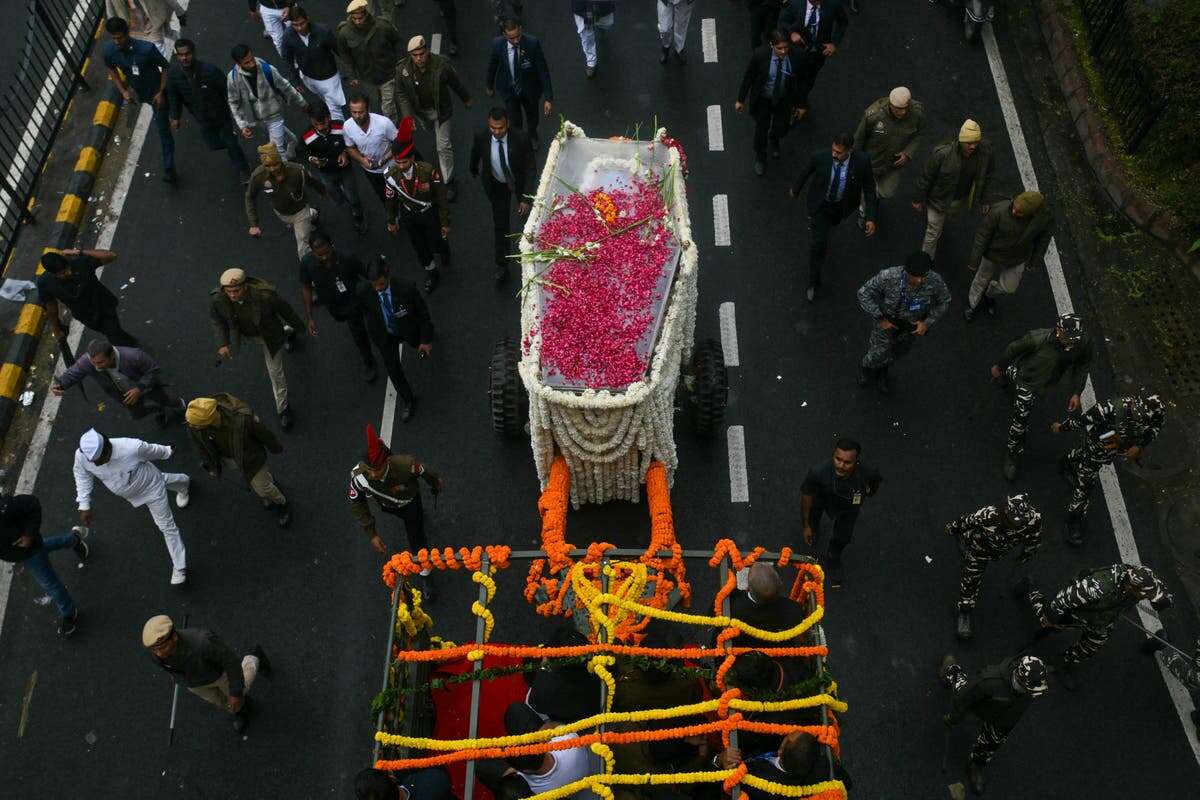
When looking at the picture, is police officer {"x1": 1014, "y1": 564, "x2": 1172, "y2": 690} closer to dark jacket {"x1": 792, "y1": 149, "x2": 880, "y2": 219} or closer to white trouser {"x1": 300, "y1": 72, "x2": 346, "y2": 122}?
dark jacket {"x1": 792, "y1": 149, "x2": 880, "y2": 219}

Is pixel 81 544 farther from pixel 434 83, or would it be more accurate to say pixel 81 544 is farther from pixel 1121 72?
pixel 1121 72

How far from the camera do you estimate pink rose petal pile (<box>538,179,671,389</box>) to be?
8.59 m

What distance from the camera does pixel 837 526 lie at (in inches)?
354

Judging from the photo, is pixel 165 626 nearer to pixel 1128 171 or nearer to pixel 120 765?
pixel 120 765

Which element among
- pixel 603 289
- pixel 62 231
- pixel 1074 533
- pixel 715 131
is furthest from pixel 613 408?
pixel 62 231

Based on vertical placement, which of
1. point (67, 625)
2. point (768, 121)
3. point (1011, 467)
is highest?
point (768, 121)

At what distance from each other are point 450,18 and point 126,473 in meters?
7.33

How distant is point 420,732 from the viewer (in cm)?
745

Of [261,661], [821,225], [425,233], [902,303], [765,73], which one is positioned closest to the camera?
[261,661]

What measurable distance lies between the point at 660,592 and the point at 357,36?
799 cm

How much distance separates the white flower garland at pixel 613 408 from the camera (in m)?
8.54

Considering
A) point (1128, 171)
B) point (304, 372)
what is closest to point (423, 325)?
point (304, 372)

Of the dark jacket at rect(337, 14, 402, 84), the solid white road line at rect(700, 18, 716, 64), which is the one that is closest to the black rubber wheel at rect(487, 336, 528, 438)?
the dark jacket at rect(337, 14, 402, 84)

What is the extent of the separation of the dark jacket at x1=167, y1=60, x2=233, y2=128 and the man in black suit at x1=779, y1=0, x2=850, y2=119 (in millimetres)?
6588
